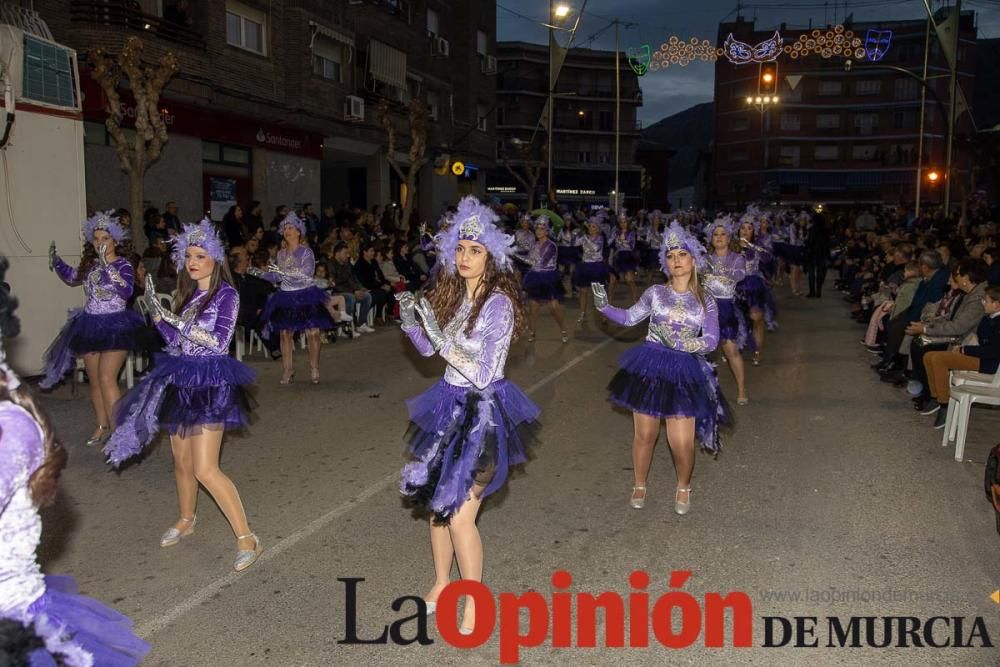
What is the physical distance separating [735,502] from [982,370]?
12.4ft

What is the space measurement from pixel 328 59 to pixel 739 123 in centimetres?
6333

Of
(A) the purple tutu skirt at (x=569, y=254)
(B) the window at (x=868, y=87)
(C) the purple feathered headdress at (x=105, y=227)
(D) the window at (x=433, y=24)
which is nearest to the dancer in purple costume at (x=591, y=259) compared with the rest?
(A) the purple tutu skirt at (x=569, y=254)

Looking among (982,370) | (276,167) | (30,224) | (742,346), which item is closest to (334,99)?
(276,167)

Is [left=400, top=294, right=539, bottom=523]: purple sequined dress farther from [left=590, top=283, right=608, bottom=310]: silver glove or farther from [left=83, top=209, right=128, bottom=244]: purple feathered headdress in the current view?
[left=83, top=209, right=128, bottom=244]: purple feathered headdress

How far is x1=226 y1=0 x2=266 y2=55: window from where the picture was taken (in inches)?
933

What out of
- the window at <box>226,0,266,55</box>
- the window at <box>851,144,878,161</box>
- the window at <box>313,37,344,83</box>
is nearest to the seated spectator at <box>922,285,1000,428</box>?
the window at <box>226,0,266,55</box>

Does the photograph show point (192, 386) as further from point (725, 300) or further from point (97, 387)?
point (725, 300)

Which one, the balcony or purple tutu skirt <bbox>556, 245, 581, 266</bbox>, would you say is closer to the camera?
the balcony

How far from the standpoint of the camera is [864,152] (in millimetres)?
81250

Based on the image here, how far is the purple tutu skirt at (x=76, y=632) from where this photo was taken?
256cm

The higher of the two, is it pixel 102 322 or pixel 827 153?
pixel 827 153

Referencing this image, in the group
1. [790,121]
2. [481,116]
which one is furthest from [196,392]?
[790,121]

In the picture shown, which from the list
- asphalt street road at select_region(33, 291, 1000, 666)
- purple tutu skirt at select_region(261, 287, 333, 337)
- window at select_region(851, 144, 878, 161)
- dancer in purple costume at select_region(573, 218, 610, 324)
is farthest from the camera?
window at select_region(851, 144, 878, 161)

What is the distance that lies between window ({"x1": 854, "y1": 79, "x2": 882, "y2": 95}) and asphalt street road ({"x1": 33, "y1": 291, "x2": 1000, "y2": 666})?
7994cm
